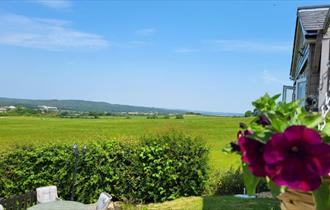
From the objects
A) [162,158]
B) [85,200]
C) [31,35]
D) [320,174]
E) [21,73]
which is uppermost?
[31,35]

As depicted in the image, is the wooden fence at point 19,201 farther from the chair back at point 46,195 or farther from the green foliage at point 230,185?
the green foliage at point 230,185

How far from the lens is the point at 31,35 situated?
17.1 metres

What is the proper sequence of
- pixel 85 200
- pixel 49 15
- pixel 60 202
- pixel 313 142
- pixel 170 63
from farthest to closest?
pixel 170 63 → pixel 49 15 → pixel 85 200 → pixel 60 202 → pixel 313 142

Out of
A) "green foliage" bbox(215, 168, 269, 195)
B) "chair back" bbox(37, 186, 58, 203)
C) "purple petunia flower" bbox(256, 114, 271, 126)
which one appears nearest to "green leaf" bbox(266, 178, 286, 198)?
"purple petunia flower" bbox(256, 114, 271, 126)

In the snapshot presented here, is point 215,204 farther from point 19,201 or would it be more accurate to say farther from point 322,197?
point 322,197

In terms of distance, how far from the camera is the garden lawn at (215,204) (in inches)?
283

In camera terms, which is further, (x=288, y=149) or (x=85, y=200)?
(x=85, y=200)

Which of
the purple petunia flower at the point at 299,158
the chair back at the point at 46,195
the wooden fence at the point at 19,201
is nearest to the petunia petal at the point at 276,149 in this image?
the purple petunia flower at the point at 299,158

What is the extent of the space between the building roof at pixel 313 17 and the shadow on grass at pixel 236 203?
128 inches

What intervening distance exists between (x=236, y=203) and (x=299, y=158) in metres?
7.26

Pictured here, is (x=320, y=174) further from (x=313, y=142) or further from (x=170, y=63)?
(x=170, y=63)

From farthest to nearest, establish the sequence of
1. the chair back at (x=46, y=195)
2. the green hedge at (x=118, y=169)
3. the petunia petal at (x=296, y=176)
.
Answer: the green hedge at (x=118, y=169), the chair back at (x=46, y=195), the petunia petal at (x=296, y=176)

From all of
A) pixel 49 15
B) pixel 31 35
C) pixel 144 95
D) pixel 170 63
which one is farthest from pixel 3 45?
pixel 144 95

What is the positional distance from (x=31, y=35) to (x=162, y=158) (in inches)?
459
